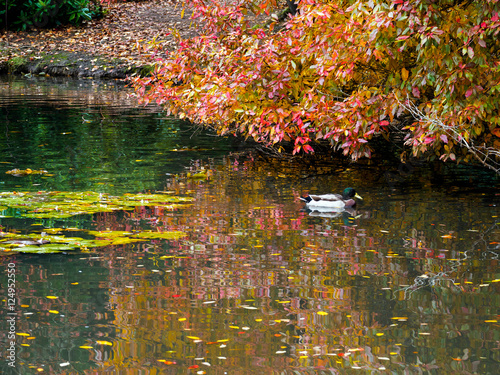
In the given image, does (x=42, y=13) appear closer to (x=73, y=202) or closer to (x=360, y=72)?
(x=360, y=72)

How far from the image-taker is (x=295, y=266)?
8195mm

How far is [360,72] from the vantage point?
45.1 feet

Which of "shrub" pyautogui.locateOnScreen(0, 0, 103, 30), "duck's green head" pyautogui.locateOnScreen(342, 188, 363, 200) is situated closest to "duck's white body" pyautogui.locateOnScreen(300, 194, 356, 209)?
"duck's green head" pyautogui.locateOnScreen(342, 188, 363, 200)

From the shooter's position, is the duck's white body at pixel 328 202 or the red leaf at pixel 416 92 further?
the red leaf at pixel 416 92

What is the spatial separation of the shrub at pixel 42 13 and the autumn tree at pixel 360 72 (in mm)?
28662

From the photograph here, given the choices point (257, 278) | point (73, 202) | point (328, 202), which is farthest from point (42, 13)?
point (257, 278)

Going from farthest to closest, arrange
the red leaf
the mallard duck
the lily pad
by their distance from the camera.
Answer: the red leaf < the mallard duck < the lily pad

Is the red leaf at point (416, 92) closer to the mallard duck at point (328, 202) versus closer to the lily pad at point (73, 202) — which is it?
the mallard duck at point (328, 202)

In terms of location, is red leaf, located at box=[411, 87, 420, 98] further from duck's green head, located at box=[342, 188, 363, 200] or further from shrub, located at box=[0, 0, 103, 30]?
shrub, located at box=[0, 0, 103, 30]

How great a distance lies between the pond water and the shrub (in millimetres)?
29224

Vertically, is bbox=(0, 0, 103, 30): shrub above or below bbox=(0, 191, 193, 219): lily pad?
above

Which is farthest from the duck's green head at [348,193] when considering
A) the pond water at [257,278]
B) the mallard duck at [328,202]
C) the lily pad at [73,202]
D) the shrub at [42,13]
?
the shrub at [42,13]

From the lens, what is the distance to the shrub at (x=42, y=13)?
41.6 metres

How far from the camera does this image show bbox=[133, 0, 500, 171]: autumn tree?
36.1 feet
